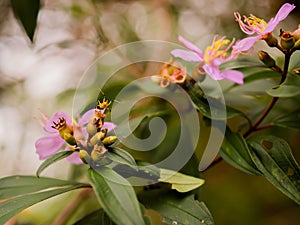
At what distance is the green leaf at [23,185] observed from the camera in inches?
27.2

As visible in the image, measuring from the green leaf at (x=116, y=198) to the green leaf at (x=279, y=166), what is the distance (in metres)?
0.22

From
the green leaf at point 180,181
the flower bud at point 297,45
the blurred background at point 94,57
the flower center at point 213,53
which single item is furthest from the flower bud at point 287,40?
the blurred background at point 94,57

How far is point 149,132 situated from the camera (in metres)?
0.91

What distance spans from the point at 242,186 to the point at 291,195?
0.93m

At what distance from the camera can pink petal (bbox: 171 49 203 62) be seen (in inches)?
29.1

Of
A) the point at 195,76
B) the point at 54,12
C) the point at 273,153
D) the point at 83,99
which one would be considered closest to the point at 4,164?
the point at 54,12

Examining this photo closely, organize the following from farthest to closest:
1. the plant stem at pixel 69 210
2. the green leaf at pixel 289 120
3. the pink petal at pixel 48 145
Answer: the plant stem at pixel 69 210
the green leaf at pixel 289 120
the pink petal at pixel 48 145

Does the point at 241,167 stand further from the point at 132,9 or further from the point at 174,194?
the point at 132,9

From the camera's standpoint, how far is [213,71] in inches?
29.5

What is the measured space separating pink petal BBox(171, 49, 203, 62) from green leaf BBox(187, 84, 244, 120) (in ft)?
0.18

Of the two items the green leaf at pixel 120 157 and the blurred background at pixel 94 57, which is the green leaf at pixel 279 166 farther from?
the blurred background at pixel 94 57

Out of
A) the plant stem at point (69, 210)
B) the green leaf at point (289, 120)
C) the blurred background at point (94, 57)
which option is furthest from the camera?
the blurred background at point (94, 57)

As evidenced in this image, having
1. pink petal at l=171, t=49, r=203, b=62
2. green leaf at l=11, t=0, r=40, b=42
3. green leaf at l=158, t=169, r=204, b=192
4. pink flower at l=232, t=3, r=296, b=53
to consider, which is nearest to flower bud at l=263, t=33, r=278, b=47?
pink flower at l=232, t=3, r=296, b=53

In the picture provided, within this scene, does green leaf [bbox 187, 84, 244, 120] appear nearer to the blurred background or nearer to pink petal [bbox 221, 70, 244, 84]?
pink petal [bbox 221, 70, 244, 84]
